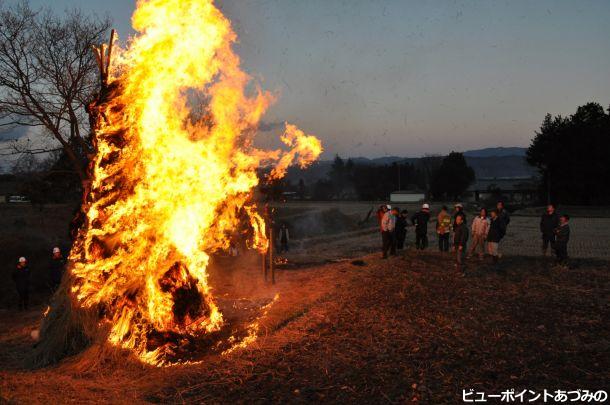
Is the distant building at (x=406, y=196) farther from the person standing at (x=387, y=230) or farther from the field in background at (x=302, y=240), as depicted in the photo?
the person standing at (x=387, y=230)

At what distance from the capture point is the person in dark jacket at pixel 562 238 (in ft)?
44.9

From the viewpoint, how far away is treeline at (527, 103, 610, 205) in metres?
50.7

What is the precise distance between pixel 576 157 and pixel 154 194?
176 feet

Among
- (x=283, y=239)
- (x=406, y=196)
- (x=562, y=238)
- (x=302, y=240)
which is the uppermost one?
(x=406, y=196)

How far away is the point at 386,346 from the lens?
8430mm

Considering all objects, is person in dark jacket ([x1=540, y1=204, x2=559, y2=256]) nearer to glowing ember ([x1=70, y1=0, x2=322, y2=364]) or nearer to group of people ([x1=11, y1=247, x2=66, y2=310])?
glowing ember ([x1=70, y1=0, x2=322, y2=364])

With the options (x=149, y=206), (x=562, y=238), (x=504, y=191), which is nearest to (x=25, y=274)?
(x=149, y=206)

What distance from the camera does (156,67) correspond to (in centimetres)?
947

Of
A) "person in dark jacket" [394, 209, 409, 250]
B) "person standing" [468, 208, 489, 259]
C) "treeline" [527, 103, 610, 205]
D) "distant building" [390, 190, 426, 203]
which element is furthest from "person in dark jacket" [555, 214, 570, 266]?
"distant building" [390, 190, 426, 203]

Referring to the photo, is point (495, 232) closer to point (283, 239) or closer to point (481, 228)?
point (481, 228)

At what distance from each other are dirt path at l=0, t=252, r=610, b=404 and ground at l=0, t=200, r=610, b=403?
3cm

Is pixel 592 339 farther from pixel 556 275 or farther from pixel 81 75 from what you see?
pixel 81 75

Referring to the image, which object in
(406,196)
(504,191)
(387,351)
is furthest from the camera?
(504,191)

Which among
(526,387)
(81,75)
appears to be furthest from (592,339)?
(81,75)
